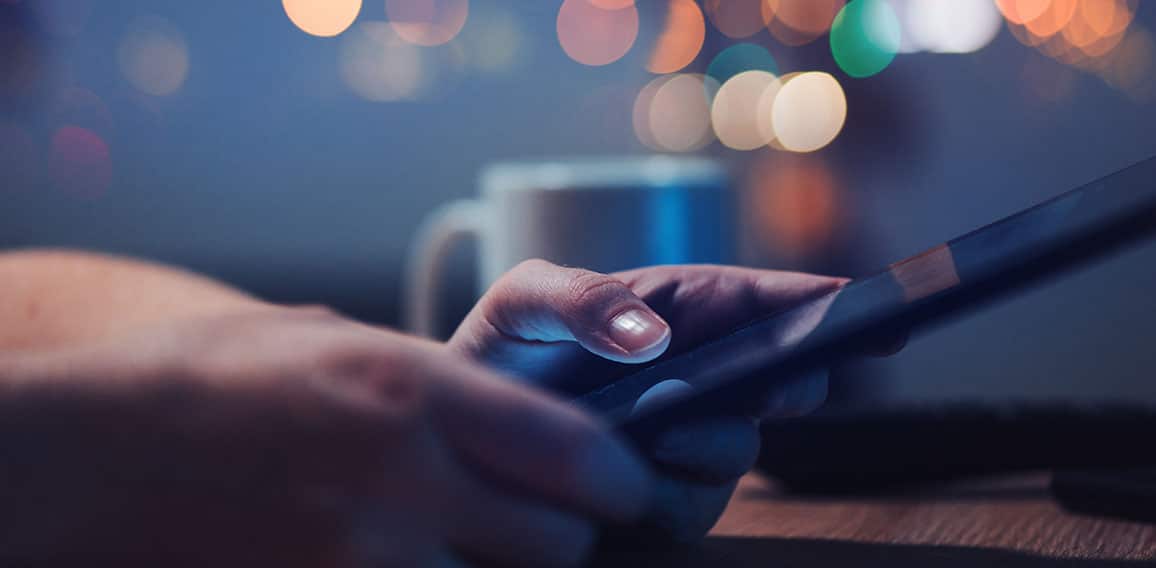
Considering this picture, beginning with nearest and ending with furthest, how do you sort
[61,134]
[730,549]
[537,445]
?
[537,445], [730,549], [61,134]

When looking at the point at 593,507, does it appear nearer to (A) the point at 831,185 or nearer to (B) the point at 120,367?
(B) the point at 120,367

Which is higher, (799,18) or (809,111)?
(799,18)

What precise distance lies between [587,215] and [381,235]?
1.87 metres

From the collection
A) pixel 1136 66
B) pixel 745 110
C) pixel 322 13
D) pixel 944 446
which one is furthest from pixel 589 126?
pixel 944 446

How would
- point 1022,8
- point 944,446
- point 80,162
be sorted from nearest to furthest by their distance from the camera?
point 944,446, point 1022,8, point 80,162

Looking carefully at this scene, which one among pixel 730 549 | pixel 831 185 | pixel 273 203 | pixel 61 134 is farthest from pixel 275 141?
pixel 730 549

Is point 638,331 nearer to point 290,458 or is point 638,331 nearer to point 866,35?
point 290,458

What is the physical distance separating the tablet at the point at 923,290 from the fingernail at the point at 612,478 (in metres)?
0.08

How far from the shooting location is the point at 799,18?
2.16 meters

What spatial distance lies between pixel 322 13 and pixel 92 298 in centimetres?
192

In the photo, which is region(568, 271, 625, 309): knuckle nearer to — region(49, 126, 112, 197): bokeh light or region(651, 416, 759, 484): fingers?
region(651, 416, 759, 484): fingers

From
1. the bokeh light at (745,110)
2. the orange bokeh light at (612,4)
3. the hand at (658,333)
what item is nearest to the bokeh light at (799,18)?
the bokeh light at (745,110)

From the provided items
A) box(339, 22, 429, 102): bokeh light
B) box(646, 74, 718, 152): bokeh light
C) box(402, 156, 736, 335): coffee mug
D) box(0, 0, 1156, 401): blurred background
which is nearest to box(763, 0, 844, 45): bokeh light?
box(0, 0, 1156, 401): blurred background

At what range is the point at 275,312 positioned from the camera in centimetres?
30
